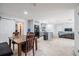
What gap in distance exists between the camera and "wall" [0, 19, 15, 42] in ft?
7.06

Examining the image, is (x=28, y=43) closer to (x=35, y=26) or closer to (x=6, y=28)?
(x=35, y=26)

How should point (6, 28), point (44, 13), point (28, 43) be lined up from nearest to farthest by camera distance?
point (6, 28), point (28, 43), point (44, 13)

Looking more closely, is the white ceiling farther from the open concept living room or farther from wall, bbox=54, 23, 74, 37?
wall, bbox=54, 23, 74, 37

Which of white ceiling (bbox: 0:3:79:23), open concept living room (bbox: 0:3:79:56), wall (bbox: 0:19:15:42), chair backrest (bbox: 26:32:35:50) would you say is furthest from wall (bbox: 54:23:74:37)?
wall (bbox: 0:19:15:42)

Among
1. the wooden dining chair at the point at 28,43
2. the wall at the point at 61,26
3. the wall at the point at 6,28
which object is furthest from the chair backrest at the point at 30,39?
the wall at the point at 61,26

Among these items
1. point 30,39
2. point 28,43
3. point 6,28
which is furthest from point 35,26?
point 6,28

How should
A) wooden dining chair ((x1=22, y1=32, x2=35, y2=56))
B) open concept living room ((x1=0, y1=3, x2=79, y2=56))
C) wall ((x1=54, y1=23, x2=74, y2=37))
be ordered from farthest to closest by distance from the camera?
wall ((x1=54, y1=23, x2=74, y2=37))
wooden dining chair ((x1=22, y1=32, x2=35, y2=56))
open concept living room ((x1=0, y1=3, x2=79, y2=56))

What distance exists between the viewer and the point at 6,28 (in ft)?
7.38

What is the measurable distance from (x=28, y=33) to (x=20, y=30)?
0.28 metres

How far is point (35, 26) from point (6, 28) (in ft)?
2.36

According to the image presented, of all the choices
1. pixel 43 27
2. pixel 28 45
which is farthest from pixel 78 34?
pixel 28 45

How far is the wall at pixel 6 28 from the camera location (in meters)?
2.15

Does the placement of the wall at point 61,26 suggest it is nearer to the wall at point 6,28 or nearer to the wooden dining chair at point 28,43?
the wooden dining chair at point 28,43

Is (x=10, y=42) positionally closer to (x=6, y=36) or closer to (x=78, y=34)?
(x=6, y=36)
